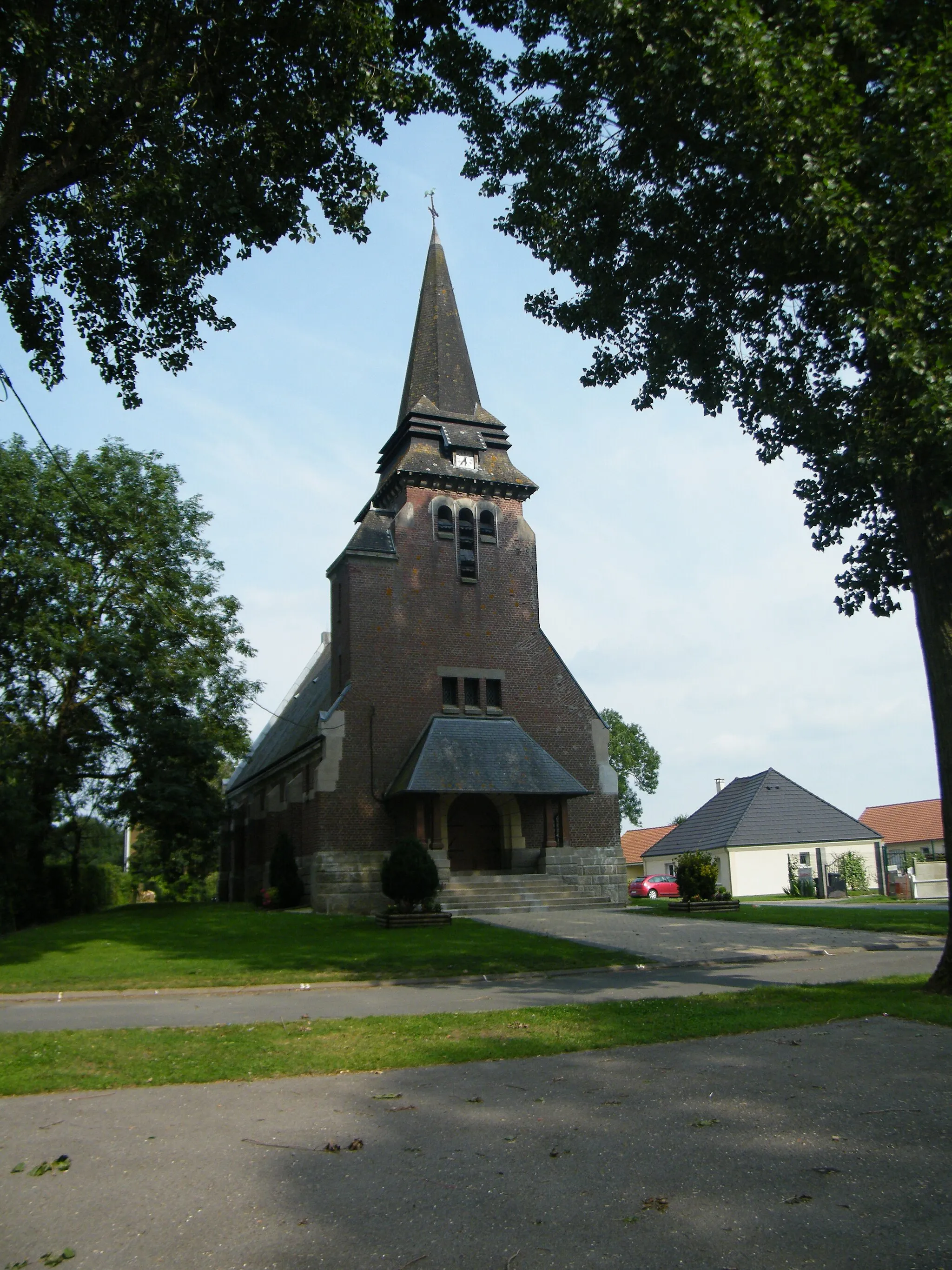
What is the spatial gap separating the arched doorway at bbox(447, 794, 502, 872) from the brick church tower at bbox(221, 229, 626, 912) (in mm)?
50

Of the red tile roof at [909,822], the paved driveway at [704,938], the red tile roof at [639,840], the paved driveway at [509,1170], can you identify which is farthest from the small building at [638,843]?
the paved driveway at [509,1170]

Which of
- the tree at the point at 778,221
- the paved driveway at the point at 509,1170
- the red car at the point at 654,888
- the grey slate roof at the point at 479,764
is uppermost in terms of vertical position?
the tree at the point at 778,221

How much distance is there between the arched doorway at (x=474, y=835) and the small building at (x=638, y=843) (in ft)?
157

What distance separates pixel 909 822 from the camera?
5844 centimetres

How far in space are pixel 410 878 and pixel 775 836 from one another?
31.3 meters

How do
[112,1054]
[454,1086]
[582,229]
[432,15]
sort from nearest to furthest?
[454,1086], [112,1054], [432,15], [582,229]

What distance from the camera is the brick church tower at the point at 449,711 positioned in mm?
26641

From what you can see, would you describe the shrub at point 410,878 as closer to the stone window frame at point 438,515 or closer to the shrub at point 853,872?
the stone window frame at point 438,515

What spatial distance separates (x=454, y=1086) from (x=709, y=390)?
32.5 feet

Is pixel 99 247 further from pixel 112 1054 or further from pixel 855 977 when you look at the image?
pixel 855 977

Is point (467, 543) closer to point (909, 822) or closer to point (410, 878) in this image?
point (410, 878)

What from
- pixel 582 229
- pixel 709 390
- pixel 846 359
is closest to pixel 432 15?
pixel 582 229

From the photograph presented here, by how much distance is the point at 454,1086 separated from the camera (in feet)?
20.3

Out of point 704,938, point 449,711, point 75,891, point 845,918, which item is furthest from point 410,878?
point 75,891
